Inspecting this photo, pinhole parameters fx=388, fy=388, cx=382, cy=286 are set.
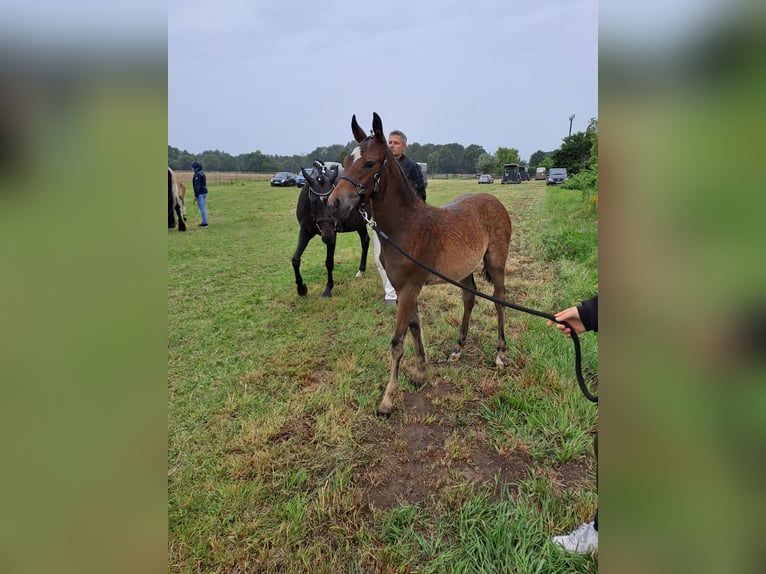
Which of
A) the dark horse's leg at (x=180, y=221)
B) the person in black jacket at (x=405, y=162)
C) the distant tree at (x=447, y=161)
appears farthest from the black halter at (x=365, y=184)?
the distant tree at (x=447, y=161)

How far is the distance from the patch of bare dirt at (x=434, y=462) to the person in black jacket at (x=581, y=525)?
435 mm

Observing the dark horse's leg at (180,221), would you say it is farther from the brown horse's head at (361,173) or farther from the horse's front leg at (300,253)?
the brown horse's head at (361,173)

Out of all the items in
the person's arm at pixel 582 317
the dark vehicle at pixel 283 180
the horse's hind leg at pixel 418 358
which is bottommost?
the horse's hind leg at pixel 418 358

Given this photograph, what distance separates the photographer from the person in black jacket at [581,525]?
63.2 inches

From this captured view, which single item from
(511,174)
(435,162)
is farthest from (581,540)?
(435,162)

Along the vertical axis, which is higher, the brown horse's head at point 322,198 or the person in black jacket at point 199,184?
the person in black jacket at point 199,184

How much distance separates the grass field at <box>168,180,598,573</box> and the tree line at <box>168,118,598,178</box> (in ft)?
6.29

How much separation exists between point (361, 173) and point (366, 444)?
2.03 meters

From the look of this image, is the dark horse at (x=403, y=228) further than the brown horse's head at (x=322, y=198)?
No

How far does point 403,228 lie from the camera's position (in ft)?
10.8

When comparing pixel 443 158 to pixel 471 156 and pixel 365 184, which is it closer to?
pixel 471 156

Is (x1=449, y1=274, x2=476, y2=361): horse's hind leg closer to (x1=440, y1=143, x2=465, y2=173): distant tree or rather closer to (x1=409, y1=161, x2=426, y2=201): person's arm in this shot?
(x1=409, y1=161, x2=426, y2=201): person's arm

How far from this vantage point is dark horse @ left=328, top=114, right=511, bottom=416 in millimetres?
2988
